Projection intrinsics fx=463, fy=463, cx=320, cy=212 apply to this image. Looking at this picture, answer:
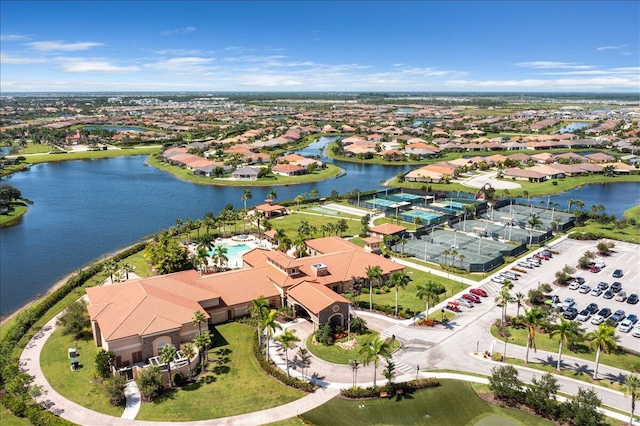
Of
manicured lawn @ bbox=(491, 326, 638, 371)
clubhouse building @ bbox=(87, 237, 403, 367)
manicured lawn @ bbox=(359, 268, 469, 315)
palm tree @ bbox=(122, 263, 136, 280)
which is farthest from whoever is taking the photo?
palm tree @ bbox=(122, 263, 136, 280)

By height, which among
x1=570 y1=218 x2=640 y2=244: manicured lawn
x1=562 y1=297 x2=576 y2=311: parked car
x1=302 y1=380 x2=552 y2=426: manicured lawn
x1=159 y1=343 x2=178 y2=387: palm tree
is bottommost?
x1=302 y1=380 x2=552 y2=426: manicured lawn

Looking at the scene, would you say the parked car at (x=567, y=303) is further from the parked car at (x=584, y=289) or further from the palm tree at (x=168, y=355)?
the palm tree at (x=168, y=355)

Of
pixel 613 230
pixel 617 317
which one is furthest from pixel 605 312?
pixel 613 230

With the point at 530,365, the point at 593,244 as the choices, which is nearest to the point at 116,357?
the point at 530,365

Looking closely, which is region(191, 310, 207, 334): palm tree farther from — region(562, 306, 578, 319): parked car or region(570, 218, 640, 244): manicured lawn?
region(570, 218, 640, 244): manicured lawn

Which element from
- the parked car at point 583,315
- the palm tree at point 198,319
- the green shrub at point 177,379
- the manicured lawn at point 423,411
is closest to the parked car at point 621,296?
the parked car at point 583,315

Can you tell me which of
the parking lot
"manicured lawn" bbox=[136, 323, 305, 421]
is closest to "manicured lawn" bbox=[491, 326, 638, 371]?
the parking lot
